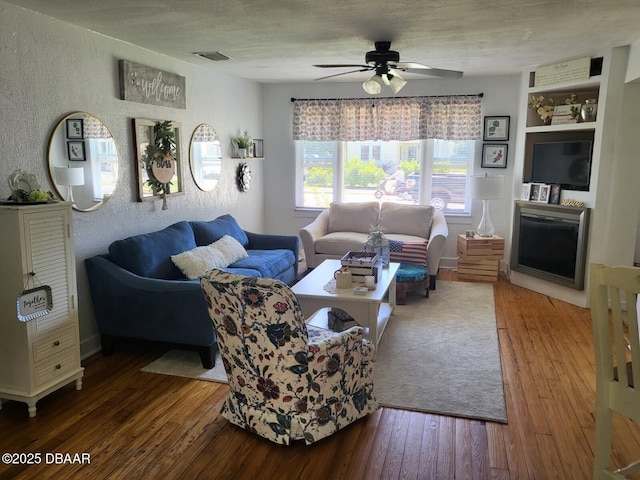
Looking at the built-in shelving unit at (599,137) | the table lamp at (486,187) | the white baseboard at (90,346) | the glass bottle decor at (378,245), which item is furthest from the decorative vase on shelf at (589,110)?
the white baseboard at (90,346)

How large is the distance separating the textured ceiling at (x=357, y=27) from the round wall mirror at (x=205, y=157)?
75 cm

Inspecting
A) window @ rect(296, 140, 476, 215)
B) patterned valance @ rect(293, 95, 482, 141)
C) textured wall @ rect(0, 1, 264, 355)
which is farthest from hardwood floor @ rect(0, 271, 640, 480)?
patterned valance @ rect(293, 95, 482, 141)

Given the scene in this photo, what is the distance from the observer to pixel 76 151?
360 centimetres

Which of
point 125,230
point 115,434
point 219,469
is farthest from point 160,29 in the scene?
point 219,469

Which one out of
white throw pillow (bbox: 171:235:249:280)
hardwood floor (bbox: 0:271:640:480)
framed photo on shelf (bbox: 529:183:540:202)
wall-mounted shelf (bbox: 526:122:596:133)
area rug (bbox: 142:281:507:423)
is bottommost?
hardwood floor (bbox: 0:271:640:480)

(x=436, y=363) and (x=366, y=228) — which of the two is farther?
(x=366, y=228)

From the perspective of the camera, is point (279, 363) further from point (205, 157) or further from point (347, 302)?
point (205, 157)

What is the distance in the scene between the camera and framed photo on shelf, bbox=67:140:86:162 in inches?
140

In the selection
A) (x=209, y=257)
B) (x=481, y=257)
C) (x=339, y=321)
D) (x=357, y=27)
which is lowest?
(x=339, y=321)

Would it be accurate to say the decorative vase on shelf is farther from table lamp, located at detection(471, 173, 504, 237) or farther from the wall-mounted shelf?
table lamp, located at detection(471, 173, 504, 237)

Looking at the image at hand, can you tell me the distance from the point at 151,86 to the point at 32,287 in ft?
7.36

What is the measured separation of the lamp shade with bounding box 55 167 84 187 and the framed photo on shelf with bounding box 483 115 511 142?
15.1 feet

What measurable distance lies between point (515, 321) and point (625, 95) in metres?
2.27

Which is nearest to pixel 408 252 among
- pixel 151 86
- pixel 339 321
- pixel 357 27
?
pixel 339 321
